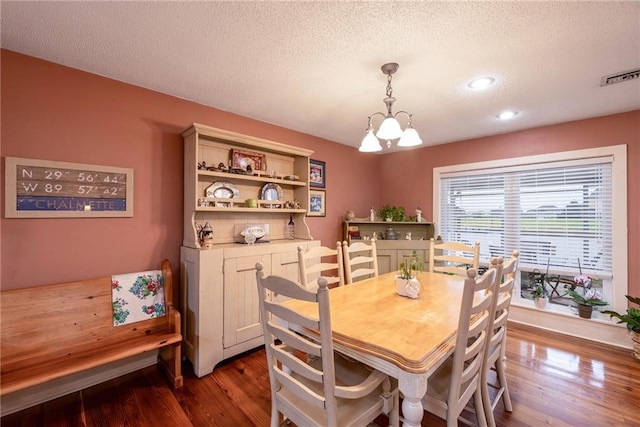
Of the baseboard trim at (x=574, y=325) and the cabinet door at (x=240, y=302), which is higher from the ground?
the cabinet door at (x=240, y=302)

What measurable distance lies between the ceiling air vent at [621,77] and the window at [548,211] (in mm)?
1005

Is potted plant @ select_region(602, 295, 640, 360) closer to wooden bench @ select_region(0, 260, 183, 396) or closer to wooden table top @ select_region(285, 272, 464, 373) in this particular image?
wooden table top @ select_region(285, 272, 464, 373)

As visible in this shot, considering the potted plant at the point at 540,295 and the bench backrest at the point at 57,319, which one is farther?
the potted plant at the point at 540,295

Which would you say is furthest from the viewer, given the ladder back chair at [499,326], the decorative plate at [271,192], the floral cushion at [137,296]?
the decorative plate at [271,192]

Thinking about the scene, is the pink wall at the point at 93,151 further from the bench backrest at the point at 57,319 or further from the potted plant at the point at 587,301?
the potted plant at the point at 587,301

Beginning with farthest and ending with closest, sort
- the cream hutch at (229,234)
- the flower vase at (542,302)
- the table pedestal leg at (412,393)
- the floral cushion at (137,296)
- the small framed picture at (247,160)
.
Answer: the flower vase at (542,302) < the small framed picture at (247,160) < the cream hutch at (229,234) < the floral cushion at (137,296) < the table pedestal leg at (412,393)

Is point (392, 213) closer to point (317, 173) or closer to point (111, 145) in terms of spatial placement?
point (317, 173)

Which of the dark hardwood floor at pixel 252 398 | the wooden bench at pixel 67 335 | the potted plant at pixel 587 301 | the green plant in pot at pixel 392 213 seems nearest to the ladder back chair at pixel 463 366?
the dark hardwood floor at pixel 252 398

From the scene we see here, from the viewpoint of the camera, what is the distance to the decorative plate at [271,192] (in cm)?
302

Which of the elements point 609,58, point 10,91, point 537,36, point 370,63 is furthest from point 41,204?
point 609,58

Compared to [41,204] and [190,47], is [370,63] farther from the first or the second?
[41,204]

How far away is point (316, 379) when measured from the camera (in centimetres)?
110

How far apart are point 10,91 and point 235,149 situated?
60.2 inches

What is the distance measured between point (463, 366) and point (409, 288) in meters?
0.61
